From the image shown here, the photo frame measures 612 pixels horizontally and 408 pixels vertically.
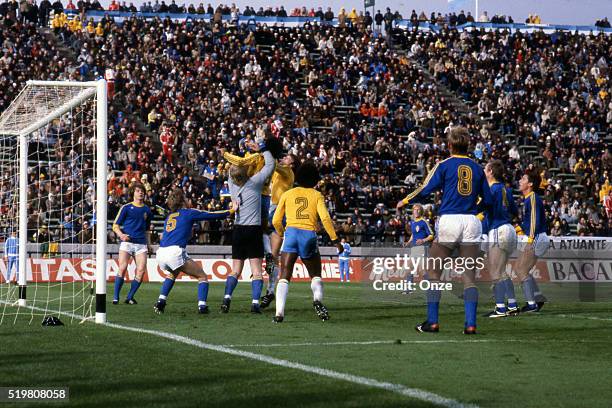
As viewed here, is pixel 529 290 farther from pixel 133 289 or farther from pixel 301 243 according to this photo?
pixel 133 289

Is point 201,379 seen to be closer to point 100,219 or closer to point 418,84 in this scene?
point 100,219

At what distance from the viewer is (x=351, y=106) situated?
1713 inches

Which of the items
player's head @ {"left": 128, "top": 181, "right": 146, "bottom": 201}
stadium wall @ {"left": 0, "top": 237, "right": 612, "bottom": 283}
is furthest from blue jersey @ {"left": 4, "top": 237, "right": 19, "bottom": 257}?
player's head @ {"left": 128, "top": 181, "right": 146, "bottom": 201}

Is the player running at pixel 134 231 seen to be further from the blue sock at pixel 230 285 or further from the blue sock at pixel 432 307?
the blue sock at pixel 432 307

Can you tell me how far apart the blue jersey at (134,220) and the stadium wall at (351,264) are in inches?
302

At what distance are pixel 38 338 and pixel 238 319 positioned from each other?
136 inches

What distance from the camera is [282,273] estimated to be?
1329 centimetres

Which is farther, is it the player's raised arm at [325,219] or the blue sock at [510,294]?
the blue sock at [510,294]

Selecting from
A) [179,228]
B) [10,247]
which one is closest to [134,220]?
[179,228]

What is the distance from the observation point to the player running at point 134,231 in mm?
17984

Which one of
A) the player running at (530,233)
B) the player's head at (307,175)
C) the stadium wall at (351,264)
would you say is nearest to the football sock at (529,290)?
the player running at (530,233)

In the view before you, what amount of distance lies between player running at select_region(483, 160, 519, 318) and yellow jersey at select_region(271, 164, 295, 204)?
9.67 feet

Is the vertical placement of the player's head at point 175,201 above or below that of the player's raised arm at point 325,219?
above

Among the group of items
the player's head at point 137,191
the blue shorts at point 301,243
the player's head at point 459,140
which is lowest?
the blue shorts at point 301,243
